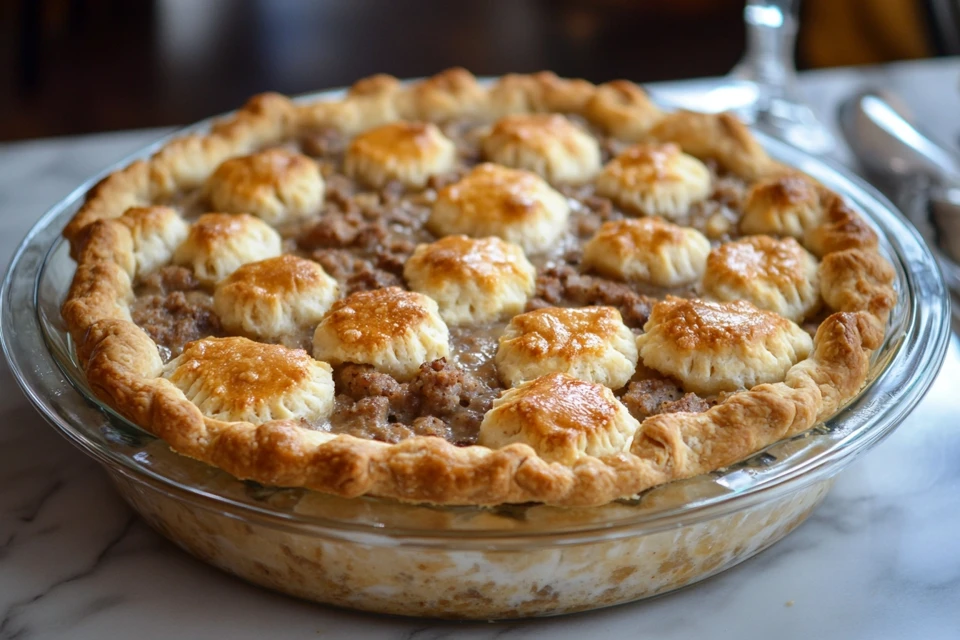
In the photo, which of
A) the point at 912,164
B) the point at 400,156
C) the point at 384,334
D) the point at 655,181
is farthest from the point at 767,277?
the point at 912,164

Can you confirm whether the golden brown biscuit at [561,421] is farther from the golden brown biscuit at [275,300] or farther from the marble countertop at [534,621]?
the golden brown biscuit at [275,300]

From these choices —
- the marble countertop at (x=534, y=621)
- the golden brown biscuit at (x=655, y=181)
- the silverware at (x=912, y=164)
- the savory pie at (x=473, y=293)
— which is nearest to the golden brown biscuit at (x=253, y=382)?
the savory pie at (x=473, y=293)

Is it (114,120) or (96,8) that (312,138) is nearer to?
(114,120)

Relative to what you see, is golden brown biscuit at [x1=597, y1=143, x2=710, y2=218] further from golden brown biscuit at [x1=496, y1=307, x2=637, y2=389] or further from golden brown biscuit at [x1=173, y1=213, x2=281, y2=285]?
golden brown biscuit at [x1=173, y1=213, x2=281, y2=285]

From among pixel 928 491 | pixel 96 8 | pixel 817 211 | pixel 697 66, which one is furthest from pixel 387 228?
pixel 96 8

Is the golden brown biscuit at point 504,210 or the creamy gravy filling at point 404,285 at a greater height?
the golden brown biscuit at point 504,210

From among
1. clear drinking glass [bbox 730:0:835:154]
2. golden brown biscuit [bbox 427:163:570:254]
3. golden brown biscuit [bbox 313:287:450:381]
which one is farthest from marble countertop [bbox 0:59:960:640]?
clear drinking glass [bbox 730:0:835:154]

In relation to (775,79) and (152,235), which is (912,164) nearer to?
(775,79)
